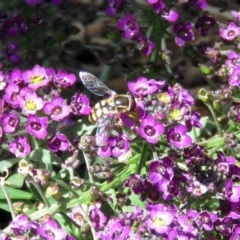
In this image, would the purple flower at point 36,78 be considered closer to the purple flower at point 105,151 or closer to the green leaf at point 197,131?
the purple flower at point 105,151

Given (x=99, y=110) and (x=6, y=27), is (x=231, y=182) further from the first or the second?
(x=6, y=27)

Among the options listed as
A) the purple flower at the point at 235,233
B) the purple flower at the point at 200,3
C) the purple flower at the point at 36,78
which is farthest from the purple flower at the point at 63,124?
the purple flower at the point at 235,233

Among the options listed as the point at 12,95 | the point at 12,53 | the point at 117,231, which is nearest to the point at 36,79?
the point at 12,95

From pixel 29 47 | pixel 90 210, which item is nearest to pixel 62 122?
pixel 29 47

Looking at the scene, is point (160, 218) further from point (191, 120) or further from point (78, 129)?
point (78, 129)

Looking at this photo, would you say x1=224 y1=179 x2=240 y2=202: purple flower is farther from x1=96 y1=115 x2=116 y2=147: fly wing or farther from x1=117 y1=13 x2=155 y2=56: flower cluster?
x1=117 y1=13 x2=155 y2=56: flower cluster

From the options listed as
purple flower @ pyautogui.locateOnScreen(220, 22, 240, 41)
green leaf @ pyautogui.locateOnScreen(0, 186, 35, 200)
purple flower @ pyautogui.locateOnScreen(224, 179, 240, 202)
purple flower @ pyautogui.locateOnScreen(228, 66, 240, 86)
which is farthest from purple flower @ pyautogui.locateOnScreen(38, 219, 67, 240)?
purple flower @ pyautogui.locateOnScreen(220, 22, 240, 41)
